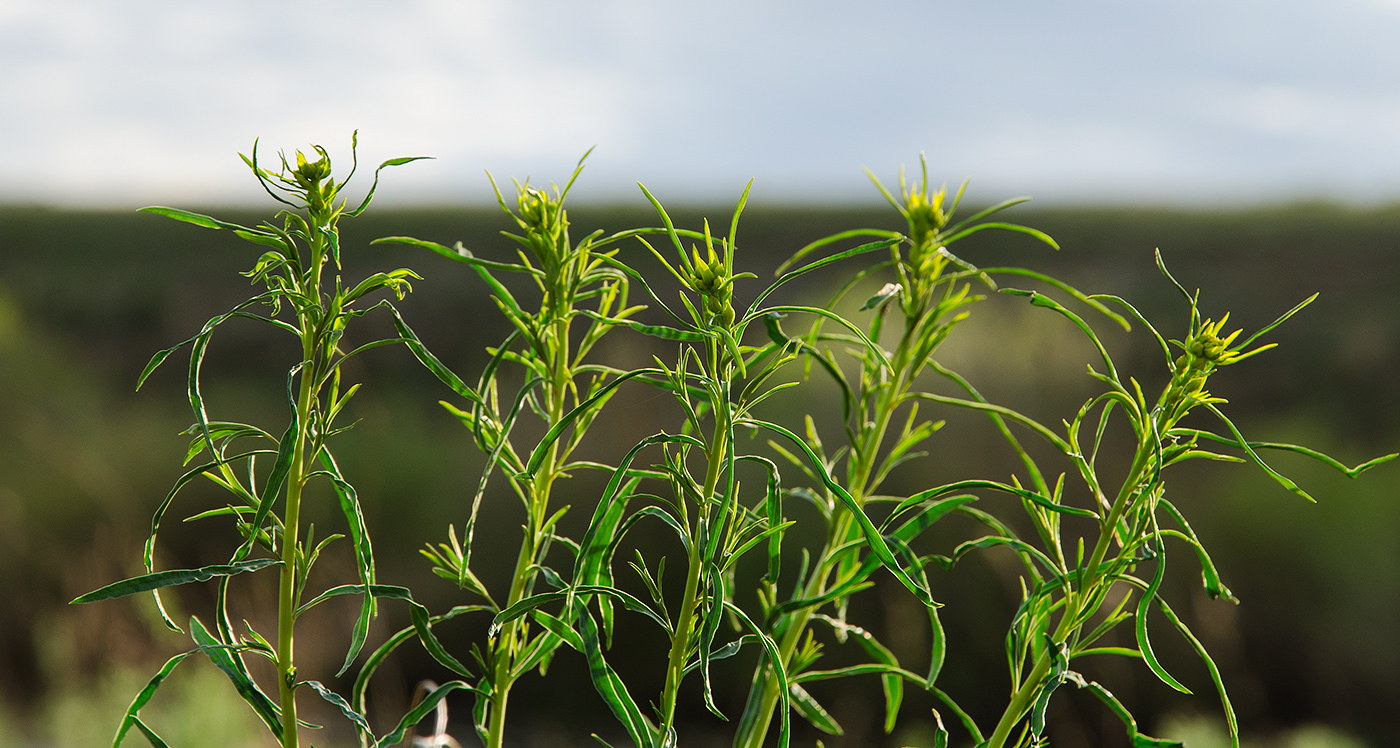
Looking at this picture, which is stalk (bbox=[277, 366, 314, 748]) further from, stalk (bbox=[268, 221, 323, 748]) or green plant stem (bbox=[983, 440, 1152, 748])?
green plant stem (bbox=[983, 440, 1152, 748])

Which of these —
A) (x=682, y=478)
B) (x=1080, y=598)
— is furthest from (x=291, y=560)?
(x=1080, y=598)

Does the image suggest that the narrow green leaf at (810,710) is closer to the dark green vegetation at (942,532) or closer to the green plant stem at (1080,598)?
the green plant stem at (1080,598)

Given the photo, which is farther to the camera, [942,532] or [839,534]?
[942,532]

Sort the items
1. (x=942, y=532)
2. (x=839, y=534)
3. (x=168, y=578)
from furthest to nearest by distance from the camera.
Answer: (x=942, y=532), (x=839, y=534), (x=168, y=578)

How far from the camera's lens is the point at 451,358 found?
517 centimetres

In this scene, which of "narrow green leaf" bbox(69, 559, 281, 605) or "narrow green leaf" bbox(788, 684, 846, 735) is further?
"narrow green leaf" bbox(788, 684, 846, 735)

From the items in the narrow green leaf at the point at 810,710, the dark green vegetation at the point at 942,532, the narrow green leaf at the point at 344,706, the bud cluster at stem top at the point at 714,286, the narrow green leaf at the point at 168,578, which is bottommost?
the dark green vegetation at the point at 942,532

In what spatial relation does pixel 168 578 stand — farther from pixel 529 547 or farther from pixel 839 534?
pixel 839 534

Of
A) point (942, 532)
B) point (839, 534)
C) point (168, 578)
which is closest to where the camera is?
point (168, 578)

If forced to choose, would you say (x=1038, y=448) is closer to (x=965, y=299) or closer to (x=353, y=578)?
(x=353, y=578)

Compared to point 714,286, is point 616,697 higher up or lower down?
lower down

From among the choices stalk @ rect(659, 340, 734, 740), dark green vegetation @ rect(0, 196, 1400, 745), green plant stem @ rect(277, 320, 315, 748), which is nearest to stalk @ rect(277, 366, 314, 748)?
green plant stem @ rect(277, 320, 315, 748)

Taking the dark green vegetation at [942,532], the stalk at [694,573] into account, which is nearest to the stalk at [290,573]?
the stalk at [694,573]

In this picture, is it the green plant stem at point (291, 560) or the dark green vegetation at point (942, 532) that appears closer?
the green plant stem at point (291, 560)
